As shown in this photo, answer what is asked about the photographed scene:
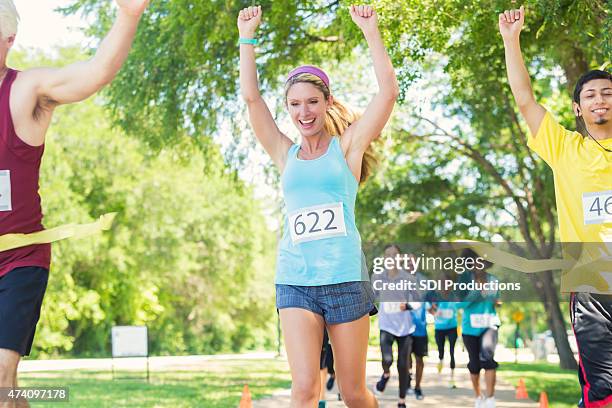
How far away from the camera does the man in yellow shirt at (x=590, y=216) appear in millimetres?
4961

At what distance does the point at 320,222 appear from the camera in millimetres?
4793

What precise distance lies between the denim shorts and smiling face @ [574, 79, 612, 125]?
162cm

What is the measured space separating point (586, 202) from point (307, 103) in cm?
161

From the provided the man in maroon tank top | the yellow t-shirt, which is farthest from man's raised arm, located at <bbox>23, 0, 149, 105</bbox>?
the yellow t-shirt

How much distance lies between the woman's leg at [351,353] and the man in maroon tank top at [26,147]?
1.56 metres

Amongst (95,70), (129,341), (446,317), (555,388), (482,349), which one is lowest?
(555,388)

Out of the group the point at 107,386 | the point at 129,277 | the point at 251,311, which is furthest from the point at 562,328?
the point at 251,311

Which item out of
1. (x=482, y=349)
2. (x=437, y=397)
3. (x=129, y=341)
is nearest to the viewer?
(x=482, y=349)

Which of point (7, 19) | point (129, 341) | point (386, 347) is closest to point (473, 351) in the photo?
point (386, 347)

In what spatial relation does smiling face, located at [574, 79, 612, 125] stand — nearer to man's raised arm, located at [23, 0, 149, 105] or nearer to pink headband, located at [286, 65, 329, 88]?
pink headband, located at [286, 65, 329, 88]

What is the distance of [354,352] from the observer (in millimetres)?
4867

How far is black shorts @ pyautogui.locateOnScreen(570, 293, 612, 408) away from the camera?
4957 mm

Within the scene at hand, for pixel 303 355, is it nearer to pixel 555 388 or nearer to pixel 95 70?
pixel 95 70

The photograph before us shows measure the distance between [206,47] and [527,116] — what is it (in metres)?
10.1
